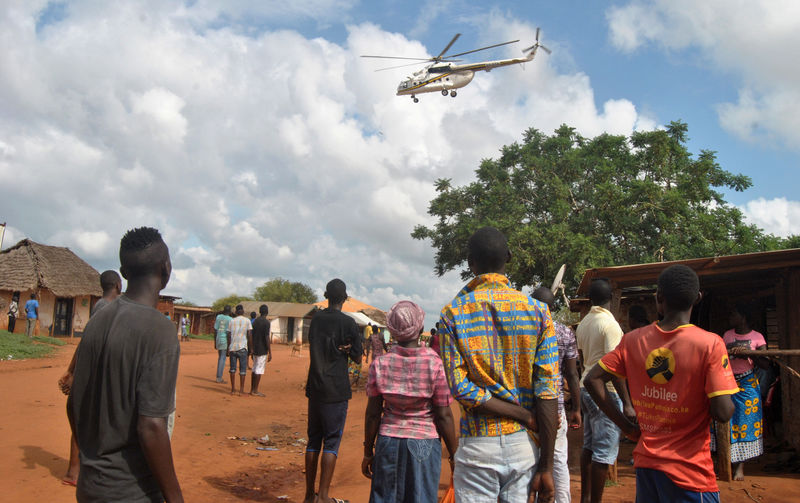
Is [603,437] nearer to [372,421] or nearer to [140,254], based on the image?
[372,421]

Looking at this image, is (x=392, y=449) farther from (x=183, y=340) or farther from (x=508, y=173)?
(x=183, y=340)

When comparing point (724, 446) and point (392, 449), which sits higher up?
point (392, 449)

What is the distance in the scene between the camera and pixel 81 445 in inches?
89.1

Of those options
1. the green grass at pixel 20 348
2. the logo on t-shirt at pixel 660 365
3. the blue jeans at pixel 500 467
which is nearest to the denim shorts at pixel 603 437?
the logo on t-shirt at pixel 660 365

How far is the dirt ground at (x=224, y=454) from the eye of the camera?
19.5 feet

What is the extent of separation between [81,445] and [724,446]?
6478 mm

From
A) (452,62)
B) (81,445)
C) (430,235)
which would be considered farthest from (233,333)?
(452,62)

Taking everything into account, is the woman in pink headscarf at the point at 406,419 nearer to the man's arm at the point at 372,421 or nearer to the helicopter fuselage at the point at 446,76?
the man's arm at the point at 372,421

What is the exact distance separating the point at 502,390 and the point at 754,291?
31.4 feet

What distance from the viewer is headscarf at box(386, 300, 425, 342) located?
3734 millimetres

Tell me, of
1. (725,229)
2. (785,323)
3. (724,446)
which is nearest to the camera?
(724,446)

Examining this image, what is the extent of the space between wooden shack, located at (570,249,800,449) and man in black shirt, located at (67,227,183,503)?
22.8 feet

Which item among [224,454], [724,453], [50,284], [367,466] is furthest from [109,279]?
[50,284]

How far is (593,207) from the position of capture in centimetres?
2177
